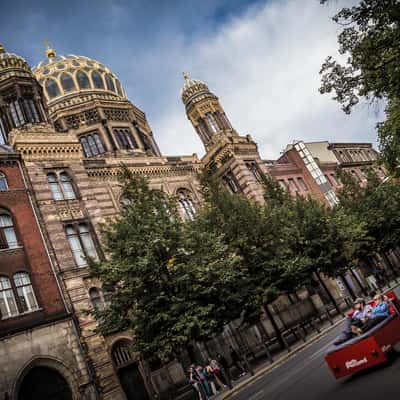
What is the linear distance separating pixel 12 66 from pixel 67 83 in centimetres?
1227

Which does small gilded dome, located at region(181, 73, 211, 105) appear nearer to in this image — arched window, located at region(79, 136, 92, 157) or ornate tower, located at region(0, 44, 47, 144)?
arched window, located at region(79, 136, 92, 157)

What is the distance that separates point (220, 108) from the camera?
42.9 meters

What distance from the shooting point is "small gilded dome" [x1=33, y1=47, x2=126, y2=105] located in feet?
136

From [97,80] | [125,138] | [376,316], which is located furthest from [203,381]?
[97,80]

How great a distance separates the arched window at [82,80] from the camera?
42.0 m

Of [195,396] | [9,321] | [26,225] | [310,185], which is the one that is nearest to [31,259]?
Answer: [26,225]

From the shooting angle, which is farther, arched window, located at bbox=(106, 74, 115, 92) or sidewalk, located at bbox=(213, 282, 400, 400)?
arched window, located at bbox=(106, 74, 115, 92)

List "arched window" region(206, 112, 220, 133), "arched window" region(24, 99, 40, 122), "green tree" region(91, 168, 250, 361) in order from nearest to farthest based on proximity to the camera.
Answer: "green tree" region(91, 168, 250, 361), "arched window" region(24, 99, 40, 122), "arched window" region(206, 112, 220, 133)

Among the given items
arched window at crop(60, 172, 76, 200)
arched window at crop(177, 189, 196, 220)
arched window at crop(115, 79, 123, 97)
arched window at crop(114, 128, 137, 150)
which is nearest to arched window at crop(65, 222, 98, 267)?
arched window at crop(60, 172, 76, 200)

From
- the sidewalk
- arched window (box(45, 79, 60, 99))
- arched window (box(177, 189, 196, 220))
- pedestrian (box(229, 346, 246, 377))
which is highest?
arched window (box(45, 79, 60, 99))

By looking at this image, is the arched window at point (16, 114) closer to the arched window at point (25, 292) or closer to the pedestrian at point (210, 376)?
the arched window at point (25, 292)

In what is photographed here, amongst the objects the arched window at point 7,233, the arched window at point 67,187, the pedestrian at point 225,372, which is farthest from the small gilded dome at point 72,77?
the pedestrian at point 225,372

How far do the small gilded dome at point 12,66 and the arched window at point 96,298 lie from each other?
1753 centimetres

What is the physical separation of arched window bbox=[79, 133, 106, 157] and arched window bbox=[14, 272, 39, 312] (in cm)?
1942
